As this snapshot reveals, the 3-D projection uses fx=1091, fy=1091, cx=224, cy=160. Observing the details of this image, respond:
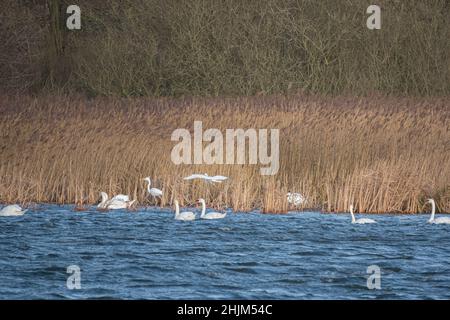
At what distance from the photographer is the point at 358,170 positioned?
13.3 meters

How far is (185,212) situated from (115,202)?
3.15 feet

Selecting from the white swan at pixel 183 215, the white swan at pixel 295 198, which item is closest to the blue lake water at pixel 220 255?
the white swan at pixel 183 215

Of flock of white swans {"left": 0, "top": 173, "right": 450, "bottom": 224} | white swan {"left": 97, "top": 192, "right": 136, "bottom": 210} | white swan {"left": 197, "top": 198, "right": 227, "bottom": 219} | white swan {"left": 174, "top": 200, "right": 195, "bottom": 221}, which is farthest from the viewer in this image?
white swan {"left": 97, "top": 192, "right": 136, "bottom": 210}

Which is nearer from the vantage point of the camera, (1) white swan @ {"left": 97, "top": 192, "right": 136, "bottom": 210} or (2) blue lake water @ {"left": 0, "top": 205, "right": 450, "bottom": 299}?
(2) blue lake water @ {"left": 0, "top": 205, "right": 450, "bottom": 299}

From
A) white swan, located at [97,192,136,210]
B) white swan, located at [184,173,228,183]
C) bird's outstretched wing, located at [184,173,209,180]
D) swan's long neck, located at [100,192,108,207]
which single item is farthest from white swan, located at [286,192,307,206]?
swan's long neck, located at [100,192,108,207]

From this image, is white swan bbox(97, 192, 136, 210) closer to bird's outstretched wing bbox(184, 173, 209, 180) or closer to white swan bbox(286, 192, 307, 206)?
bird's outstretched wing bbox(184, 173, 209, 180)

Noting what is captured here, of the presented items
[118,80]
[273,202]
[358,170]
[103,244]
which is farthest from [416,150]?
[118,80]

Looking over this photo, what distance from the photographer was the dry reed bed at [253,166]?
13.0 metres

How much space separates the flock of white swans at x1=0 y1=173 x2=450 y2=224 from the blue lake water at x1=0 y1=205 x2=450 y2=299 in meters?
0.10

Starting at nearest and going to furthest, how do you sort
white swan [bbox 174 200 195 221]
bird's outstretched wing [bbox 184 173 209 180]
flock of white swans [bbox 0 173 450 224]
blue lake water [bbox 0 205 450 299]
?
blue lake water [bbox 0 205 450 299]
flock of white swans [bbox 0 173 450 224]
white swan [bbox 174 200 195 221]
bird's outstretched wing [bbox 184 173 209 180]

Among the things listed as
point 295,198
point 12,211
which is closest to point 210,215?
point 295,198

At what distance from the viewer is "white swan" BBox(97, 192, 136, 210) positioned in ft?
42.4

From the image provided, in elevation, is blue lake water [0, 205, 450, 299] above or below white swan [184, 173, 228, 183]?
below
